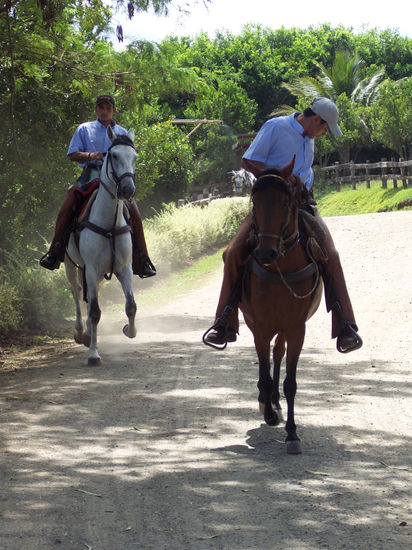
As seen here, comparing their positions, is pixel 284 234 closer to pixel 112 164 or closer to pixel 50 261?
pixel 112 164

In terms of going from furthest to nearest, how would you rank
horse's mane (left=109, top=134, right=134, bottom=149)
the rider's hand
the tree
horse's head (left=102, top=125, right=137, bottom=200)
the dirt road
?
the tree → the rider's hand → horse's mane (left=109, top=134, right=134, bottom=149) → horse's head (left=102, top=125, right=137, bottom=200) → the dirt road

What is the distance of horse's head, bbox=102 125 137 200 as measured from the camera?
9055mm

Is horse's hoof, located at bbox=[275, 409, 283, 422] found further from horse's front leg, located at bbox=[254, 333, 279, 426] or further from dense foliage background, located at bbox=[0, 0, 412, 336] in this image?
dense foliage background, located at bbox=[0, 0, 412, 336]

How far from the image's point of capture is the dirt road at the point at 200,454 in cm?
462

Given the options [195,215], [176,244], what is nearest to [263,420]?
[176,244]

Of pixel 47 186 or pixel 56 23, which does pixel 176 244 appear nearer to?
pixel 47 186

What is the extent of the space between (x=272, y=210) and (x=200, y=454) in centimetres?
192

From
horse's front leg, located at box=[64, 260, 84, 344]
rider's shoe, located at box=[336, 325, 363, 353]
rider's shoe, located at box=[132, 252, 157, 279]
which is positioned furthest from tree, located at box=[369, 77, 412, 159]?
rider's shoe, located at box=[336, 325, 363, 353]

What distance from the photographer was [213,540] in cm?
448

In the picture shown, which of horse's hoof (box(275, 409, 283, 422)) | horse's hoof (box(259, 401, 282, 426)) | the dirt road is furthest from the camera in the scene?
horse's hoof (box(275, 409, 283, 422))

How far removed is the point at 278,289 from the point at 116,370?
3.82m

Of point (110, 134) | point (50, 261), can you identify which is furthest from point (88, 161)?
point (50, 261)

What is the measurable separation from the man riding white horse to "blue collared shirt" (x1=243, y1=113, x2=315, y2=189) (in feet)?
12.0

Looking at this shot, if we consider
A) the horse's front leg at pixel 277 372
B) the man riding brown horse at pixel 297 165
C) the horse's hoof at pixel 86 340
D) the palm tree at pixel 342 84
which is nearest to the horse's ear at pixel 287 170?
the man riding brown horse at pixel 297 165
